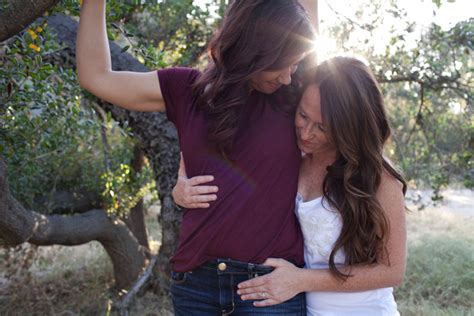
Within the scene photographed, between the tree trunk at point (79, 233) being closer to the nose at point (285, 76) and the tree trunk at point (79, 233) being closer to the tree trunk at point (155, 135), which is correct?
the tree trunk at point (155, 135)

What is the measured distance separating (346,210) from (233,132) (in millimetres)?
438

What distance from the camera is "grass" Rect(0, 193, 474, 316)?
4.89 metres

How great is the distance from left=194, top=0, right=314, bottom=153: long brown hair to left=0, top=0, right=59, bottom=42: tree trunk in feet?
1.76

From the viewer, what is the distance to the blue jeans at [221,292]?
1801mm

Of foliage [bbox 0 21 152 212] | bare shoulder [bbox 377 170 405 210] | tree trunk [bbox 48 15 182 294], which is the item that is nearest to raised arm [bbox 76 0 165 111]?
foliage [bbox 0 21 152 212]

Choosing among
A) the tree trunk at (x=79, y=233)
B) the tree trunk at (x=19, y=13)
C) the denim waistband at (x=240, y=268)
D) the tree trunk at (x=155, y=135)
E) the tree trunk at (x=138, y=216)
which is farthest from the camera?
the tree trunk at (x=138, y=216)

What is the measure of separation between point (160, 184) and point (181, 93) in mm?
2309

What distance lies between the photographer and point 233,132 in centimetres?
178

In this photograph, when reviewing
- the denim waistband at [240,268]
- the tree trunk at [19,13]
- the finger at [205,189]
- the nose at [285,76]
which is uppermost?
the tree trunk at [19,13]

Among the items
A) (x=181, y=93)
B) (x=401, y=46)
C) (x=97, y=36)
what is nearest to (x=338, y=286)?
(x=181, y=93)

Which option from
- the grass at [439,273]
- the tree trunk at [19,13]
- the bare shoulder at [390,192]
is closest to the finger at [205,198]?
the bare shoulder at [390,192]

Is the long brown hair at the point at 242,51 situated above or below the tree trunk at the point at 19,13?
below

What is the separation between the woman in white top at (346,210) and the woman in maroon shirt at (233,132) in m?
0.05

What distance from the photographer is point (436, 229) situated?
8.47 m
